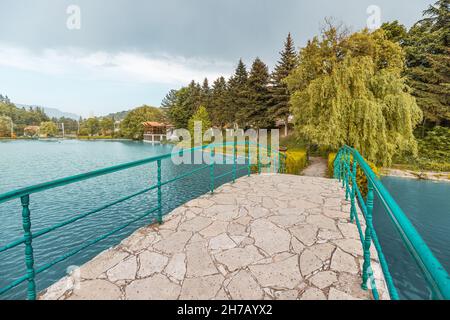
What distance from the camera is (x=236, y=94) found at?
1089 inches

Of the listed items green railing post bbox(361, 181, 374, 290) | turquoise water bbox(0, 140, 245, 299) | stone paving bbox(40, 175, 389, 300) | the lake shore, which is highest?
green railing post bbox(361, 181, 374, 290)

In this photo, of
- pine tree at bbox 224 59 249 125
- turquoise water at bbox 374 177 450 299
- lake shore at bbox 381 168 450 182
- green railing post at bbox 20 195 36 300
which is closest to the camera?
green railing post at bbox 20 195 36 300

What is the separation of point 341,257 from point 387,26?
2445 centimetres

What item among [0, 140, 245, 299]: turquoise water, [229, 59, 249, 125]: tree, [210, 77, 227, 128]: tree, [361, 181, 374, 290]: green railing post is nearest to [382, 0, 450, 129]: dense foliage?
[229, 59, 249, 125]: tree

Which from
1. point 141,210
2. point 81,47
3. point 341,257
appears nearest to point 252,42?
point 81,47

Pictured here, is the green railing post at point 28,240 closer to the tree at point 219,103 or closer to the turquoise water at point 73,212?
the turquoise water at point 73,212

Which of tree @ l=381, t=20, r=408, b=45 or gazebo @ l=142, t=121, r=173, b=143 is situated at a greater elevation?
tree @ l=381, t=20, r=408, b=45

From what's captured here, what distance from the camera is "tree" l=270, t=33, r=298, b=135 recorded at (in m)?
22.9

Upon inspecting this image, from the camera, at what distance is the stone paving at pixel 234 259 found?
1.65m

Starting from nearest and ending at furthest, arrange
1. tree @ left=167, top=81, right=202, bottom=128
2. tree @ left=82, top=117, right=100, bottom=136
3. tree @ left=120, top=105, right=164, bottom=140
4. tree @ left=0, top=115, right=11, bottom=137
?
1. tree @ left=167, top=81, right=202, bottom=128
2. tree @ left=120, top=105, right=164, bottom=140
3. tree @ left=0, top=115, right=11, bottom=137
4. tree @ left=82, top=117, right=100, bottom=136

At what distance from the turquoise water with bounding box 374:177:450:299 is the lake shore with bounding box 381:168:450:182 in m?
0.73

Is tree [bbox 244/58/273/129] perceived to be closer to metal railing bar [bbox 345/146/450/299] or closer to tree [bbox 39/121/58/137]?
metal railing bar [bbox 345/146/450/299]

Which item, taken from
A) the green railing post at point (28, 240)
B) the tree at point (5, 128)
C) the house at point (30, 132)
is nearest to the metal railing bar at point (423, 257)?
the green railing post at point (28, 240)

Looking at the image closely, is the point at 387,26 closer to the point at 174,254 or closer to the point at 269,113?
the point at 269,113
